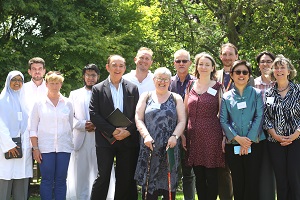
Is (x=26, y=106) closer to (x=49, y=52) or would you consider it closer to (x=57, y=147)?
(x=57, y=147)

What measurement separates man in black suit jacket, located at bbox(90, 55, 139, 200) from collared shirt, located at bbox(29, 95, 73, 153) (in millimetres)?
549

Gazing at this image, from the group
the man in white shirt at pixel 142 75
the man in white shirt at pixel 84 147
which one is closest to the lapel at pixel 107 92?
the man in white shirt at pixel 142 75

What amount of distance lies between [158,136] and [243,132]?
3.67 feet

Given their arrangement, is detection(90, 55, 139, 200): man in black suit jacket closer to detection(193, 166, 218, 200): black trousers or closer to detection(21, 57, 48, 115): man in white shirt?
detection(193, 166, 218, 200): black trousers

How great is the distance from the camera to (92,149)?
8188 mm

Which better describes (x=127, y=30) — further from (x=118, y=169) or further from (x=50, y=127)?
(x=118, y=169)

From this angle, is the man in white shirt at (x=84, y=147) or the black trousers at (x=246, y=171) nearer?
the black trousers at (x=246, y=171)

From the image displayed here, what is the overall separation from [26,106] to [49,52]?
4.05 m

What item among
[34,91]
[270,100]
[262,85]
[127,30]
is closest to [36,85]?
[34,91]

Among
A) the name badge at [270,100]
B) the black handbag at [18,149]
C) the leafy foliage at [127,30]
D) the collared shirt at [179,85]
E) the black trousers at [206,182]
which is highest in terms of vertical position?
the leafy foliage at [127,30]

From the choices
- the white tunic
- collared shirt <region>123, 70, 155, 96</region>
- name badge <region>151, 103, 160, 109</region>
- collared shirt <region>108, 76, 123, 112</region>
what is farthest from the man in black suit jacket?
the white tunic

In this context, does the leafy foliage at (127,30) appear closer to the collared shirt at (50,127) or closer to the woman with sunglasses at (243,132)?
the collared shirt at (50,127)

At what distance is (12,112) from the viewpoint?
7352 millimetres

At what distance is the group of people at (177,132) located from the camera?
6.76 m
